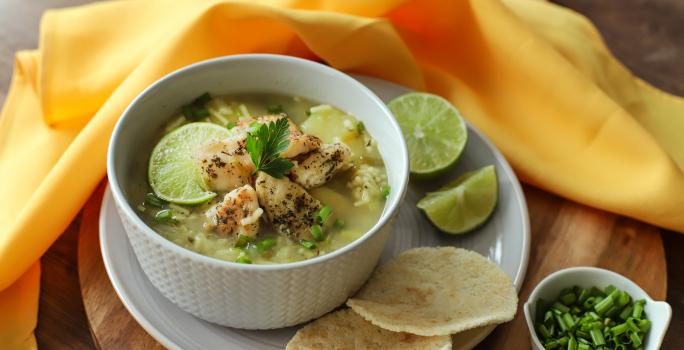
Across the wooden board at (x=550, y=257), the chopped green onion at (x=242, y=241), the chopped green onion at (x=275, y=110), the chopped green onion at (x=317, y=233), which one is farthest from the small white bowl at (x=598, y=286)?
the chopped green onion at (x=275, y=110)

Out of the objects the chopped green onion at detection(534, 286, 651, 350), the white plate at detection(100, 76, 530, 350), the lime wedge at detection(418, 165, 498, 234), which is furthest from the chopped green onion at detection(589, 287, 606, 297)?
the lime wedge at detection(418, 165, 498, 234)

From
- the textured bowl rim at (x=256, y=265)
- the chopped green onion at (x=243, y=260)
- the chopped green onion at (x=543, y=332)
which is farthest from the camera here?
the chopped green onion at (x=543, y=332)

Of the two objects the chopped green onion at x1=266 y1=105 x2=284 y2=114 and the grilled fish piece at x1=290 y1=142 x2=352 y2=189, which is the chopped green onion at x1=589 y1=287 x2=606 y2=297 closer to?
the grilled fish piece at x1=290 y1=142 x2=352 y2=189

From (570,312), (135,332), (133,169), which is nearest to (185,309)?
(135,332)

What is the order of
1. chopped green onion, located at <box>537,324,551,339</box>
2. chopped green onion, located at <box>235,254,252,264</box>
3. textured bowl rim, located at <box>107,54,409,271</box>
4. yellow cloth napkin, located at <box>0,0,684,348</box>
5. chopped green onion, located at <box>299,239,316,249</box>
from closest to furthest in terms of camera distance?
textured bowl rim, located at <box>107,54,409,271</box> < chopped green onion, located at <box>235,254,252,264</box> < chopped green onion, located at <box>299,239,316,249</box> < chopped green onion, located at <box>537,324,551,339</box> < yellow cloth napkin, located at <box>0,0,684,348</box>

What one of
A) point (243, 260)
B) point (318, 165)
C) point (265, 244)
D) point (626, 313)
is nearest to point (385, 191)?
point (318, 165)

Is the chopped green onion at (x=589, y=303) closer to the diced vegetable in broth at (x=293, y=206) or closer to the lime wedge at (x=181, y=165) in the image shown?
the diced vegetable in broth at (x=293, y=206)

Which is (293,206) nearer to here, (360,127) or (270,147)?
(270,147)

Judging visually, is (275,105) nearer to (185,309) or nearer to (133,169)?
(133,169)
